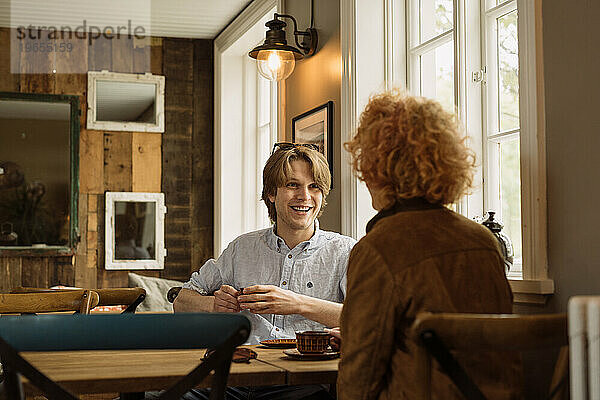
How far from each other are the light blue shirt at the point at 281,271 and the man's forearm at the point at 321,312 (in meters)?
0.13

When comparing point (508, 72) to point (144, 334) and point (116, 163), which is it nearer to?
point (144, 334)

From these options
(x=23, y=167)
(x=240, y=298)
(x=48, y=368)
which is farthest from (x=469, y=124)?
(x=23, y=167)

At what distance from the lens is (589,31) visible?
190cm

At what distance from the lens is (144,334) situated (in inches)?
55.1

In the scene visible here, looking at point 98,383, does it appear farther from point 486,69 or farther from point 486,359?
point 486,69

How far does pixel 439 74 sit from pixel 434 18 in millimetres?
262

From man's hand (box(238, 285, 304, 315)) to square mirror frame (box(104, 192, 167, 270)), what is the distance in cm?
384

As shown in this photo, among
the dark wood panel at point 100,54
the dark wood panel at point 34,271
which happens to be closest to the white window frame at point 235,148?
the dark wood panel at point 100,54

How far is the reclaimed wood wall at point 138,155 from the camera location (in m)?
5.83

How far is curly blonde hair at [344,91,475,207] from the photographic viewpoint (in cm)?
159

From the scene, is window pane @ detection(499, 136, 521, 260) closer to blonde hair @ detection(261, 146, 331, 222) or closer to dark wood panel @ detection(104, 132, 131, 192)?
blonde hair @ detection(261, 146, 331, 222)

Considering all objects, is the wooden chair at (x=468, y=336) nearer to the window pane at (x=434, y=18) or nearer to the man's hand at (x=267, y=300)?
the man's hand at (x=267, y=300)

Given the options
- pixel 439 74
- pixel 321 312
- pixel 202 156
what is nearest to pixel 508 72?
pixel 439 74
